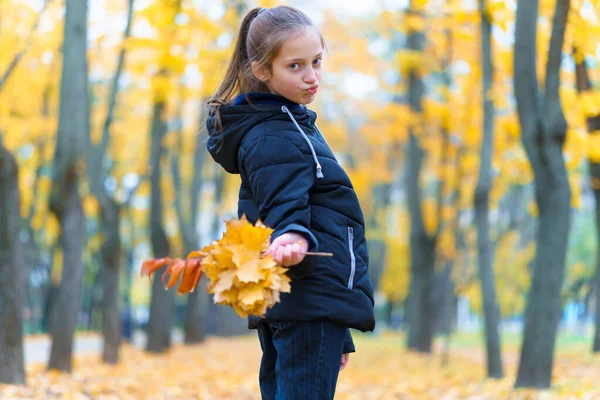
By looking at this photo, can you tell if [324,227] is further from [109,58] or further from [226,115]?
[109,58]

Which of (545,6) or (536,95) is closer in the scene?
(536,95)

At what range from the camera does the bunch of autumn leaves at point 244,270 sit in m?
2.20

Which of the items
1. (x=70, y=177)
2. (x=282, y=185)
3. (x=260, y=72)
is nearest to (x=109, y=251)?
(x=70, y=177)

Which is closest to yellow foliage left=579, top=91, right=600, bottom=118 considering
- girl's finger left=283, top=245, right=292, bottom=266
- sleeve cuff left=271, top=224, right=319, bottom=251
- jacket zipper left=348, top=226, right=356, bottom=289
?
jacket zipper left=348, top=226, right=356, bottom=289

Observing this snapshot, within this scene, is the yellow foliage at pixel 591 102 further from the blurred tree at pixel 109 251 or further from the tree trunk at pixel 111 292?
the tree trunk at pixel 111 292

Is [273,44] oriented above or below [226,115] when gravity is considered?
above

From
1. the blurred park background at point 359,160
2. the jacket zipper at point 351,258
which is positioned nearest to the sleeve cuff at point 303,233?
the jacket zipper at point 351,258

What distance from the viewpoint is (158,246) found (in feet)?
48.6

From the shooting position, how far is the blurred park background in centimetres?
711

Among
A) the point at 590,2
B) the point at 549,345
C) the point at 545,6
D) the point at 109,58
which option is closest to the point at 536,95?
the point at 590,2

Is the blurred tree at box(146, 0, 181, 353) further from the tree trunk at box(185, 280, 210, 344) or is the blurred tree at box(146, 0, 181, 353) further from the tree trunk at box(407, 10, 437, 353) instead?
the tree trunk at box(407, 10, 437, 353)

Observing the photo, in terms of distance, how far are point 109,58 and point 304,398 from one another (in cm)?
1704

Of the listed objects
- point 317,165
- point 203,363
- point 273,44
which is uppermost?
point 273,44

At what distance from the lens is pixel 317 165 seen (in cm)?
243
